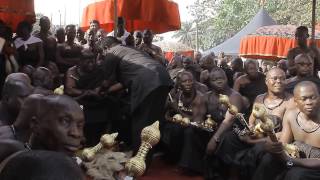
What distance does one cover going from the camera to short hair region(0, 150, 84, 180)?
143 cm

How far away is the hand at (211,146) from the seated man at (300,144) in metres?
0.86

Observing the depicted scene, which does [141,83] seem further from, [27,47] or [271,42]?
[271,42]

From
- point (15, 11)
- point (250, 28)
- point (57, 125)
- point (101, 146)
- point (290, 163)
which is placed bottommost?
point (290, 163)

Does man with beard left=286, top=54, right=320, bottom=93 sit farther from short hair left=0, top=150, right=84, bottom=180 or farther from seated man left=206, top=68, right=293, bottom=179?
short hair left=0, top=150, right=84, bottom=180

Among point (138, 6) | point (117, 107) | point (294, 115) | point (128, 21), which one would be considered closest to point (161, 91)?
point (117, 107)

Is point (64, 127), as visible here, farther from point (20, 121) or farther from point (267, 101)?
point (267, 101)

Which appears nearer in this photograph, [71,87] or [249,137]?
[249,137]

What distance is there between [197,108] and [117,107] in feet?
3.93

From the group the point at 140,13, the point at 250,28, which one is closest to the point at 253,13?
the point at 250,28

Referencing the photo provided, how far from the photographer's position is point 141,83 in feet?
18.5

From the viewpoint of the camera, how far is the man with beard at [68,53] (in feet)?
24.3

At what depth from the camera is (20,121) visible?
2480mm

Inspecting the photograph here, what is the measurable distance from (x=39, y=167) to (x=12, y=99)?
1992 millimetres

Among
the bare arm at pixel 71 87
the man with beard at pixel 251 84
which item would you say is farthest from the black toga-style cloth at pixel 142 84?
the man with beard at pixel 251 84
